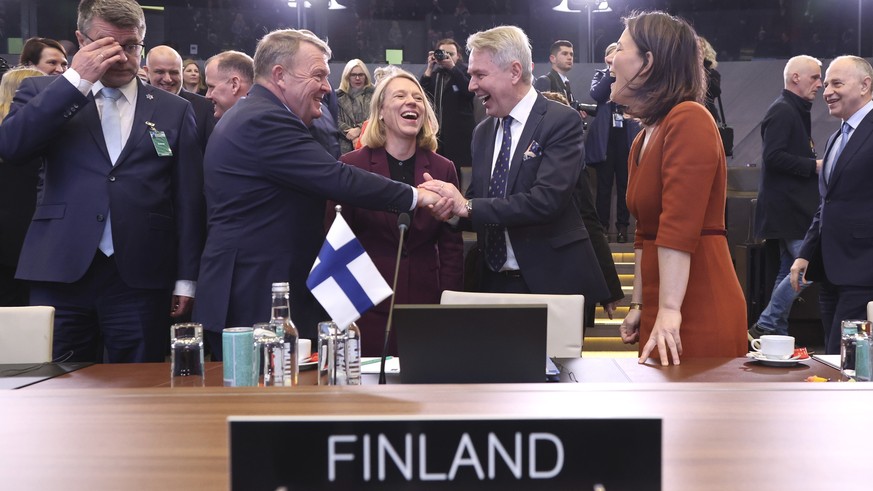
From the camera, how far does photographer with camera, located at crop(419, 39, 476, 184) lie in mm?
7281

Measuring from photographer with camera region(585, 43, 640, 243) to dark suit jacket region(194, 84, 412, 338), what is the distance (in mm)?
4810

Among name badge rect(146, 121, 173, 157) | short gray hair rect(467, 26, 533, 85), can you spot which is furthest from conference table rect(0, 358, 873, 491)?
short gray hair rect(467, 26, 533, 85)

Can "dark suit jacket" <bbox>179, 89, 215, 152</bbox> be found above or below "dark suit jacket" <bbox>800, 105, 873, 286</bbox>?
above

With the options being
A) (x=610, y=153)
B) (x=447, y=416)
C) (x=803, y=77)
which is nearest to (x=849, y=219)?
(x=803, y=77)

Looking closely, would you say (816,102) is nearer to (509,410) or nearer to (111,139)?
(111,139)

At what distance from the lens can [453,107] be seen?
24.3 feet

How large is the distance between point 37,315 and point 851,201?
10.5 ft

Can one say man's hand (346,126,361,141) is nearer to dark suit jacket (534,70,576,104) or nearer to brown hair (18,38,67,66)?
brown hair (18,38,67,66)

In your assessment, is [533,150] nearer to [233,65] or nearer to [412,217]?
[412,217]

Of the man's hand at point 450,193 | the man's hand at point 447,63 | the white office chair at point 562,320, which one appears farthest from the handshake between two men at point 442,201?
the man's hand at point 447,63

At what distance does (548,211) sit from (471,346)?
4.26 ft

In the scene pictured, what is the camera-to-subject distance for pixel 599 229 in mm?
4316

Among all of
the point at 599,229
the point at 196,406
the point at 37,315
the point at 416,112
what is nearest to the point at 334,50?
the point at 599,229

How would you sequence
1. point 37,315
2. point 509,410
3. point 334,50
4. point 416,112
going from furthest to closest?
→ point 334,50
point 416,112
point 37,315
point 509,410
